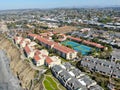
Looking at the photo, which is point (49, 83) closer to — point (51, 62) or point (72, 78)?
point (72, 78)

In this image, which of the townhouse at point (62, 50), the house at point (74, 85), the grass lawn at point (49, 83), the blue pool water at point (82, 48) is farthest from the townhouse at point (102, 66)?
the grass lawn at point (49, 83)

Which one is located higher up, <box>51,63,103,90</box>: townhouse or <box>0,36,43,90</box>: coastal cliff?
<box>51,63,103,90</box>: townhouse

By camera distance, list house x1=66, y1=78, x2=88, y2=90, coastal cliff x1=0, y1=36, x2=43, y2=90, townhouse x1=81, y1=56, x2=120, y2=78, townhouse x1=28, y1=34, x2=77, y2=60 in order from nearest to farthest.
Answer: house x1=66, y1=78, x2=88, y2=90
townhouse x1=81, y1=56, x2=120, y2=78
coastal cliff x1=0, y1=36, x2=43, y2=90
townhouse x1=28, y1=34, x2=77, y2=60

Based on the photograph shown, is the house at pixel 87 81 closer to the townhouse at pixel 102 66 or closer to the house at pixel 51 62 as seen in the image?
the townhouse at pixel 102 66

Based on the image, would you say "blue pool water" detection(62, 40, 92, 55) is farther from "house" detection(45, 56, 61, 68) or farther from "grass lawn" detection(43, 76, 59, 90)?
"grass lawn" detection(43, 76, 59, 90)

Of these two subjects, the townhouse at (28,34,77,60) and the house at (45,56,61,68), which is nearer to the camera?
the house at (45,56,61,68)

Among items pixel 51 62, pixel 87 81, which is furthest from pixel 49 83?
pixel 51 62

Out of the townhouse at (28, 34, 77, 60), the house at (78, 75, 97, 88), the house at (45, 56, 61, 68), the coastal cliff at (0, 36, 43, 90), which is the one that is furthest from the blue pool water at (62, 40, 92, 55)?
the house at (78, 75, 97, 88)
